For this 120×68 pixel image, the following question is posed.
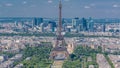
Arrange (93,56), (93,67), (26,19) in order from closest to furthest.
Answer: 1. (93,67)
2. (93,56)
3. (26,19)

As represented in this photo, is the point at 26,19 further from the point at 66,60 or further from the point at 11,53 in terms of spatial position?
the point at 66,60

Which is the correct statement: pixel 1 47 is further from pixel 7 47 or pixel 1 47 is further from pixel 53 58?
pixel 53 58

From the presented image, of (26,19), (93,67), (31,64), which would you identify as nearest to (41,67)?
(31,64)

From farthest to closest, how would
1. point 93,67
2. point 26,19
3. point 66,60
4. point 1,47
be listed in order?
1. point 26,19
2. point 1,47
3. point 66,60
4. point 93,67

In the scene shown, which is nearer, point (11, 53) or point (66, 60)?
point (66, 60)

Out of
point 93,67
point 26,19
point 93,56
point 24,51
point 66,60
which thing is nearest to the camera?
point 93,67

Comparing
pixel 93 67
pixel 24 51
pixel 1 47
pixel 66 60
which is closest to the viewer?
pixel 93 67

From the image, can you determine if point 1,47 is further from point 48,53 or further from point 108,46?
point 108,46

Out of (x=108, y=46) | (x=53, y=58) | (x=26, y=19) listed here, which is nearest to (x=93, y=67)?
(x=53, y=58)

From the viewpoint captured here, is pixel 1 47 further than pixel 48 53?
Yes
